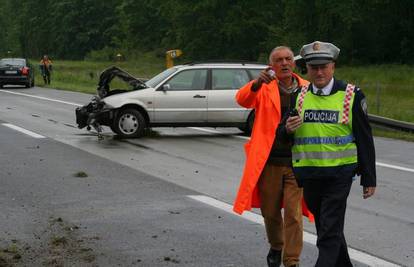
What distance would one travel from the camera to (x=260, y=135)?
5410 millimetres

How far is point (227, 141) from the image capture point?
15.3 m

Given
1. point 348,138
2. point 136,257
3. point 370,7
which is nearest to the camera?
point 348,138

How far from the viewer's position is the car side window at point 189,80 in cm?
1603

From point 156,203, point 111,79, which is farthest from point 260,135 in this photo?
point 111,79

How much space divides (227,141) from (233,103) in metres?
1.02

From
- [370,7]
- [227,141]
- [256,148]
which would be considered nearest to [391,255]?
[256,148]

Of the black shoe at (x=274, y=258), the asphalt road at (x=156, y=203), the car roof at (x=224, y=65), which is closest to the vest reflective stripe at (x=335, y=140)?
the black shoe at (x=274, y=258)

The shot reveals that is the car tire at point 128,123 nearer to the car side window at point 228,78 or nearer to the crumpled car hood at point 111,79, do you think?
the crumpled car hood at point 111,79

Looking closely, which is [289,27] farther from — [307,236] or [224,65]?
[307,236]

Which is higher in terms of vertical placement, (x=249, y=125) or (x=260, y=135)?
(x=260, y=135)

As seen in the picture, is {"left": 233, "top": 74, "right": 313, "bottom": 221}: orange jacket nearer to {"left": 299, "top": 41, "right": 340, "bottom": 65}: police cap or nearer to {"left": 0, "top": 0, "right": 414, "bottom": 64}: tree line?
{"left": 299, "top": 41, "right": 340, "bottom": 65}: police cap

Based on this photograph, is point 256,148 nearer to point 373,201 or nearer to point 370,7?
point 373,201

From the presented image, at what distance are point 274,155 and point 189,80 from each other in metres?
10.8

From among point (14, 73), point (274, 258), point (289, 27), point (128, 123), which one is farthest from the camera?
point (289, 27)
